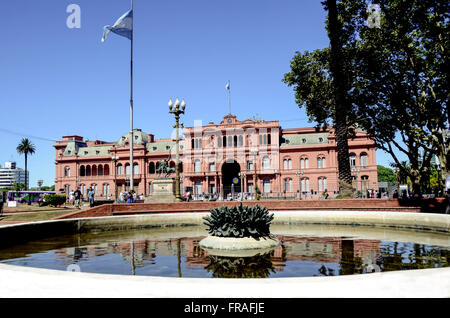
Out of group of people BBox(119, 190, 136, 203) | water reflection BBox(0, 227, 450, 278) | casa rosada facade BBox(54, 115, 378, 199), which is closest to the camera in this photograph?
water reflection BBox(0, 227, 450, 278)

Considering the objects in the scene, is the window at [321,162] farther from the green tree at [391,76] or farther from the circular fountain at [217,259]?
the circular fountain at [217,259]

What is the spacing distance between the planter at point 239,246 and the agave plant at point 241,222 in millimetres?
148

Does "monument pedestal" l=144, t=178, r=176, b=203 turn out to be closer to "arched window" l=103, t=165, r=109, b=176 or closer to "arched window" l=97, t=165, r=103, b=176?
"arched window" l=103, t=165, r=109, b=176

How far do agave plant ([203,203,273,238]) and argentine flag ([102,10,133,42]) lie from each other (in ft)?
73.2

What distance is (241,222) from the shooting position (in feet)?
29.9

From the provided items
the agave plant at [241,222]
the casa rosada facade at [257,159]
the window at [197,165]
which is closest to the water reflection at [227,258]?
the agave plant at [241,222]

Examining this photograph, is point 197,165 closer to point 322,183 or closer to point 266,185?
point 266,185

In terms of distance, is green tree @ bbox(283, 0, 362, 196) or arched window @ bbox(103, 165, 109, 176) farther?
arched window @ bbox(103, 165, 109, 176)

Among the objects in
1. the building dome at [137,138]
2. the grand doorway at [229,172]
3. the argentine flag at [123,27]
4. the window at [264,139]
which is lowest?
the grand doorway at [229,172]

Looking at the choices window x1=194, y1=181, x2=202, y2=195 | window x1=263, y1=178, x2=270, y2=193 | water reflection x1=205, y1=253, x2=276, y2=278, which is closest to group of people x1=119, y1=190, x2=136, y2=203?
water reflection x1=205, y1=253, x2=276, y2=278

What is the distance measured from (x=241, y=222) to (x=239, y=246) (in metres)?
0.63

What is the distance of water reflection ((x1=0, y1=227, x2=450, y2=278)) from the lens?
6.92 metres

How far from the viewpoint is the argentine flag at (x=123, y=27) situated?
87.1 feet
